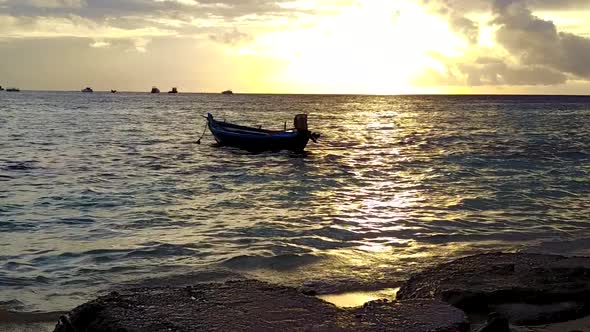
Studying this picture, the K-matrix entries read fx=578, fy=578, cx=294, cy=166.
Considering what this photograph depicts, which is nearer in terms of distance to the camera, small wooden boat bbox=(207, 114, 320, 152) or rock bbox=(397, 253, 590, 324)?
rock bbox=(397, 253, 590, 324)

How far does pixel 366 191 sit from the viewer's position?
1714 centimetres

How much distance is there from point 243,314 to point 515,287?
10.7 feet

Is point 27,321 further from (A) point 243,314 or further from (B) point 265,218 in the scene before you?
(B) point 265,218

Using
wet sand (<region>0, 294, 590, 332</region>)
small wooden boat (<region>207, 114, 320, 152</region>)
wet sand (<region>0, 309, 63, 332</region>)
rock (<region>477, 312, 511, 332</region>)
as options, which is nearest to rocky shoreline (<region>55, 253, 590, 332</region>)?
rock (<region>477, 312, 511, 332</region>)

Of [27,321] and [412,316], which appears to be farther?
[27,321]

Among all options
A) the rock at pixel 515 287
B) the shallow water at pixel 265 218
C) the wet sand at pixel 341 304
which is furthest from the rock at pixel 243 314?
the shallow water at pixel 265 218

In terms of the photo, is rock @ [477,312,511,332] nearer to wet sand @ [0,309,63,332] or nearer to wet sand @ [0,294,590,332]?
wet sand @ [0,294,590,332]

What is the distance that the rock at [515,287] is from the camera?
6293mm

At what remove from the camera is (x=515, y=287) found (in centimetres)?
672

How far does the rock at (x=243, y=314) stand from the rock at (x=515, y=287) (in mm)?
744

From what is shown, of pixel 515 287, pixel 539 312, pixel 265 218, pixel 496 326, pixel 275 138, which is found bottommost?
pixel 265 218

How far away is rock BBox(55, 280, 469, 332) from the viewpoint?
530 cm

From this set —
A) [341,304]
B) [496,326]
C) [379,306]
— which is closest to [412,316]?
[379,306]

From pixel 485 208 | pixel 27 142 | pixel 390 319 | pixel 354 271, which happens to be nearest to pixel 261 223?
pixel 354 271
